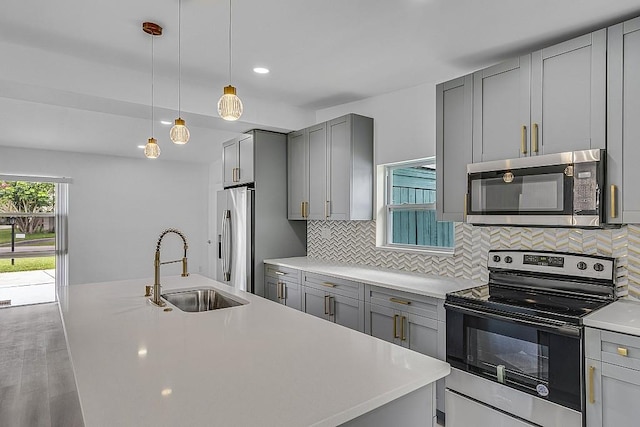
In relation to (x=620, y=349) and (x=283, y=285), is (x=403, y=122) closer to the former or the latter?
(x=283, y=285)

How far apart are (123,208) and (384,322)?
5.23 metres

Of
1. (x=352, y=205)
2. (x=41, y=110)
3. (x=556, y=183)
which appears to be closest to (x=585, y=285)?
(x=556, y=183)

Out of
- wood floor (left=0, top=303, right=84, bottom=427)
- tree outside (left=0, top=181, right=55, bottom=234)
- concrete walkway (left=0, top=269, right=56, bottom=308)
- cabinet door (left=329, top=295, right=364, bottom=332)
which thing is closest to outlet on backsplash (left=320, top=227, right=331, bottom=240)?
cabinet door (left=329, top=295, right=364, bottom=332)

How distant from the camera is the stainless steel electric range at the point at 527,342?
1881 mm

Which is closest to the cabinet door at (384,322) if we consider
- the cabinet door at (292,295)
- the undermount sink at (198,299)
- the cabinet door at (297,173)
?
the cabinet door at (292,295)

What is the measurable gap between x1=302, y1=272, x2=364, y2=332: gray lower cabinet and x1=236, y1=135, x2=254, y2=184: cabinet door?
4.36ft

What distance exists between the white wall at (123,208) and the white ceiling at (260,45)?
3317mm

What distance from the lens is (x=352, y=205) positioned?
3588 millimetres

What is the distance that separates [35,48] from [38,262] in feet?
15.5

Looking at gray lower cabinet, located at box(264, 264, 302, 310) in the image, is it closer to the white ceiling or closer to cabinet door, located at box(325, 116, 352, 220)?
cabinet door, located at box(325, 116, 352, 220)

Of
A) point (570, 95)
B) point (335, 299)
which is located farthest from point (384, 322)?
point (570, 95)

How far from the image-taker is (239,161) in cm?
443

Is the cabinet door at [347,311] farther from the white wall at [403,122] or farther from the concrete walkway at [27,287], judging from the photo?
the concrete walkway at [27,287]

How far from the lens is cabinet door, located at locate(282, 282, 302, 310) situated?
3689 mm
